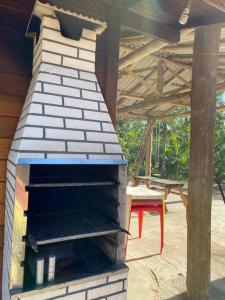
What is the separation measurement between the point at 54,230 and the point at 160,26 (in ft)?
7.28

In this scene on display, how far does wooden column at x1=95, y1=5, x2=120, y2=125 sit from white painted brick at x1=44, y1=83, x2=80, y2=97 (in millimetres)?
586

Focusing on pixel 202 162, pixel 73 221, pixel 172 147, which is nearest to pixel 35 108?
pixel 73 221

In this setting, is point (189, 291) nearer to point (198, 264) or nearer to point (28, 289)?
point (198, 264)

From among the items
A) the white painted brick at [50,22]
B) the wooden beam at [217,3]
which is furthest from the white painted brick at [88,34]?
the wooden beam at [217,3]

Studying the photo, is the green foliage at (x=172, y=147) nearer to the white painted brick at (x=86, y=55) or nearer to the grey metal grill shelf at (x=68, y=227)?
the grey metal grill shelf at (x=68, y=227)

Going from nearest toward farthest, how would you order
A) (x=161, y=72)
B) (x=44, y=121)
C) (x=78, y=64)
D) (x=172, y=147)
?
(x=44, y=121) < (x=78, y=64) < (x=161, y=72) < (x=172, y=147)

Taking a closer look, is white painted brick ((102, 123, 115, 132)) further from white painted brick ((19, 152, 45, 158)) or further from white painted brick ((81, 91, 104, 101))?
white painted brick ((19, 152, 45, 158))

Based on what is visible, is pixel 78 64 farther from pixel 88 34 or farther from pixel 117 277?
pixel 117 277

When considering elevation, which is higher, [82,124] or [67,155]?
[82,124]

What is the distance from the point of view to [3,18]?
7.47ft

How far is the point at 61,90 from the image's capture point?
2.00 metres

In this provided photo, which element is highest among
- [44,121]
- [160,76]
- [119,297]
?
[160,76]

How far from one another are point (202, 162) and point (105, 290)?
155 cm

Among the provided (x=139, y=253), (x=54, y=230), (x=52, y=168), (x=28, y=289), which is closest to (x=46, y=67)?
(x=52, y=168)
